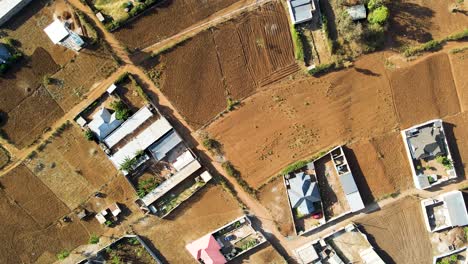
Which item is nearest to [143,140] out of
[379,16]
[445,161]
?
[379,16]

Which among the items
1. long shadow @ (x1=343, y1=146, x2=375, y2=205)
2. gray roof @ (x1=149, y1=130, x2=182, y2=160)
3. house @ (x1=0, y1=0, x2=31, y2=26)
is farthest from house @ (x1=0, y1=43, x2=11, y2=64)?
long shadow @ (x1=343, y1=146, x2=375, y2=205)

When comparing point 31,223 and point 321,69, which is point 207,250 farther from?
point 321,69

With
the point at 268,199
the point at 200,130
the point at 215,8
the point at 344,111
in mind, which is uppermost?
the point at 215,8

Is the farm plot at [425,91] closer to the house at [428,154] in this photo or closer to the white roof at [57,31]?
the house at [428,154]

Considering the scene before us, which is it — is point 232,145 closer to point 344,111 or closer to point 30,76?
point 344,111

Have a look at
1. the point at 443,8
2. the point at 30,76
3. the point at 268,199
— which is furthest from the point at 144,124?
the point at 443,8

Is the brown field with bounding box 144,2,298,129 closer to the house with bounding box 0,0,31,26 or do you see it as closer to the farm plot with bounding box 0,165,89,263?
the house with bounding box 0,0,31,26

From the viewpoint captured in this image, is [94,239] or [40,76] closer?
[40,76]
